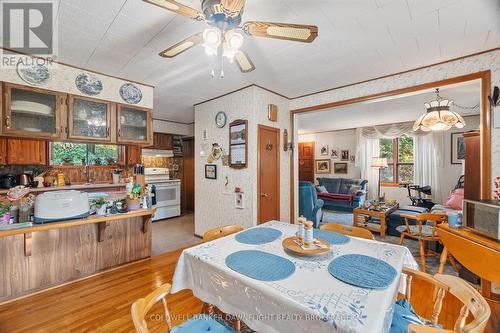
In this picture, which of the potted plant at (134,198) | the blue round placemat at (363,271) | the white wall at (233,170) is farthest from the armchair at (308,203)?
the blue round placemat at (363,271)

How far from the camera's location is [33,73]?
241cm

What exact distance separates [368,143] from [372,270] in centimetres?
640

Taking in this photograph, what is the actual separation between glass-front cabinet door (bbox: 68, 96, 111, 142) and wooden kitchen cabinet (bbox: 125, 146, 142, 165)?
1282 millimetres

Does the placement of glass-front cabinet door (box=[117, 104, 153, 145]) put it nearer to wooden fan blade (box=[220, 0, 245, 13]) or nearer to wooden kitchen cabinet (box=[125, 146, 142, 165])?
wooden kitchen cabinet (box=[125, 146, 142, 165])

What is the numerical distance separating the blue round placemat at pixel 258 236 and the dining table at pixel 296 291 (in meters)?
0.06

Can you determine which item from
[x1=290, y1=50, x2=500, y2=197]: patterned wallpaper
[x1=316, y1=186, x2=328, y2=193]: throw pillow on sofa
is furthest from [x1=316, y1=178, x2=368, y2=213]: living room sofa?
[x1=290, y1=50, x2=500, y2=197]: patterned wallpaper

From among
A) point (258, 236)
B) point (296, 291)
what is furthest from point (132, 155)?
point (296, 291)

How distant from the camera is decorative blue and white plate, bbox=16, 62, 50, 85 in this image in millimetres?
2342

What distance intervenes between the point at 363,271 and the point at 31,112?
11.6 ft

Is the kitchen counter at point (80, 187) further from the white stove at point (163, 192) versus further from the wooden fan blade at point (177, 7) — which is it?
the wooden fan blade at point (177, 7)

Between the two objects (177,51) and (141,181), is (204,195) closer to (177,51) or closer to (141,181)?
(141,181)

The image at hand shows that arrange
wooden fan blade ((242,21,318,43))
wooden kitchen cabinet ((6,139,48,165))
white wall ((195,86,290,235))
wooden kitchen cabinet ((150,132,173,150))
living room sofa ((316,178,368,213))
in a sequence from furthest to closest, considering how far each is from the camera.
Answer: living room sofa ((316,178,368,213))
wooden kitchen cabinet ((150,132,173,150))
white wall ((195,86,290,235))
wooden kitchen cabinet ((6,139,48,165))
wooden fan blade ((242,21,318,43))

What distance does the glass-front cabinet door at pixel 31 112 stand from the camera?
7.44 ft

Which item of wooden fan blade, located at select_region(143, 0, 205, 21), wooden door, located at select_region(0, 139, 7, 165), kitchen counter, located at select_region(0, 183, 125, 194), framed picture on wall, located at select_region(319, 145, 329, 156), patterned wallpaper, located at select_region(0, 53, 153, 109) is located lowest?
kitchen counter, located at select_region(0, 183, 125, 194)
